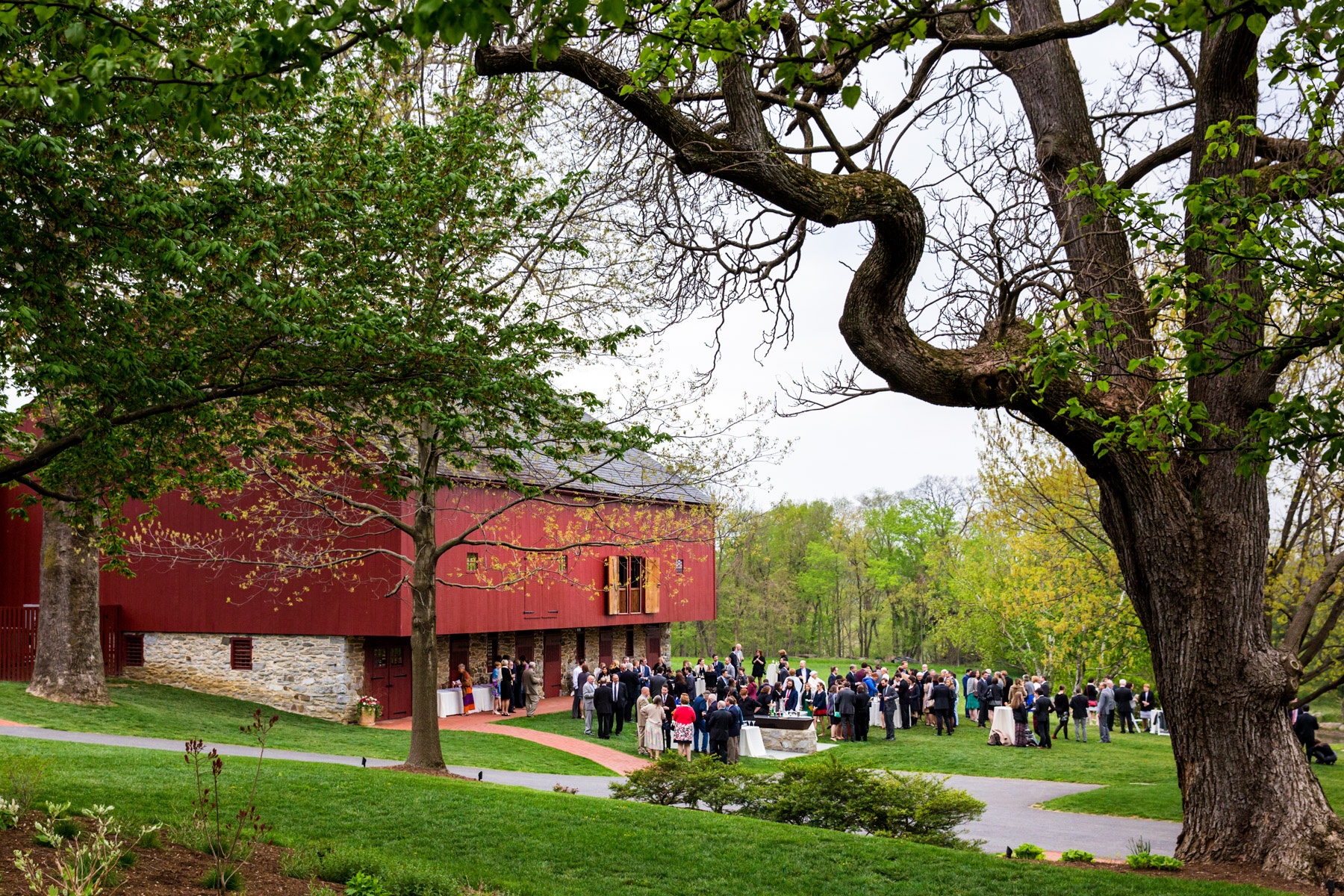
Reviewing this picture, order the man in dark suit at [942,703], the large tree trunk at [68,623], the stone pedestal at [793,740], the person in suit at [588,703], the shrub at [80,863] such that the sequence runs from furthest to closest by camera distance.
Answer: the man in dark suit at [942,703], the person in suit at [588,703], the stone pedestal at [793,740], the large tree trunk at [68,623], the shrub at [80,863]

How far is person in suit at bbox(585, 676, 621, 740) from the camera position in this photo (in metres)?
24.0

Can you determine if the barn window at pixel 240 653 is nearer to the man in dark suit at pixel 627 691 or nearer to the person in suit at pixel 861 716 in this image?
the man in dark suit at pixel 627 691

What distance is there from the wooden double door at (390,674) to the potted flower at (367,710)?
41 centimetres

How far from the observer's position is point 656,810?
1222 cm

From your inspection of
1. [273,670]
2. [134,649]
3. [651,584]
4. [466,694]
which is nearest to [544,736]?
[466,694]

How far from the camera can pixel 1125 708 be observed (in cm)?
2731

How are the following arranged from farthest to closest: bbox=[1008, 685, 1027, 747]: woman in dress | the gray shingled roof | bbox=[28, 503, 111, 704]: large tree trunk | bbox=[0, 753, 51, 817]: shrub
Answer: bbox=[1008, 685, 1027, 747]: woman in dress, bbox=[28, 503, 111, 704]: large tree trunk, the gray shingled roof, bbox=[0, 753, 51, 817]: shrub

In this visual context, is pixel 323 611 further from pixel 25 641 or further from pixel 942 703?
pixel 942 703

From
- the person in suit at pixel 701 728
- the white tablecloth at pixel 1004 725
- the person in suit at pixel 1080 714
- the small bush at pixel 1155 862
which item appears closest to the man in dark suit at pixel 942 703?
the white tablecloth at pixel 1004 725

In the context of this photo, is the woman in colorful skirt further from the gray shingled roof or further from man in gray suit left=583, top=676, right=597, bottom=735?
the gray shingled roof

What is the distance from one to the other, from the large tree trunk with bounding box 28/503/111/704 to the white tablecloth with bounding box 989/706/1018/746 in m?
19.9

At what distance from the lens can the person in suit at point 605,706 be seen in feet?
78.7

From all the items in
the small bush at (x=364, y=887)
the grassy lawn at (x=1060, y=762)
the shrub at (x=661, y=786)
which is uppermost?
the small bush at (x=364, y=887)

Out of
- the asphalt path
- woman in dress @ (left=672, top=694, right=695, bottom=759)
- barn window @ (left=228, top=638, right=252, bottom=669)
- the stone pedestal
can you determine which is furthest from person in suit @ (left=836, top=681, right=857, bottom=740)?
barn window @ (left=228, top=638, right=252, bottom=669)
